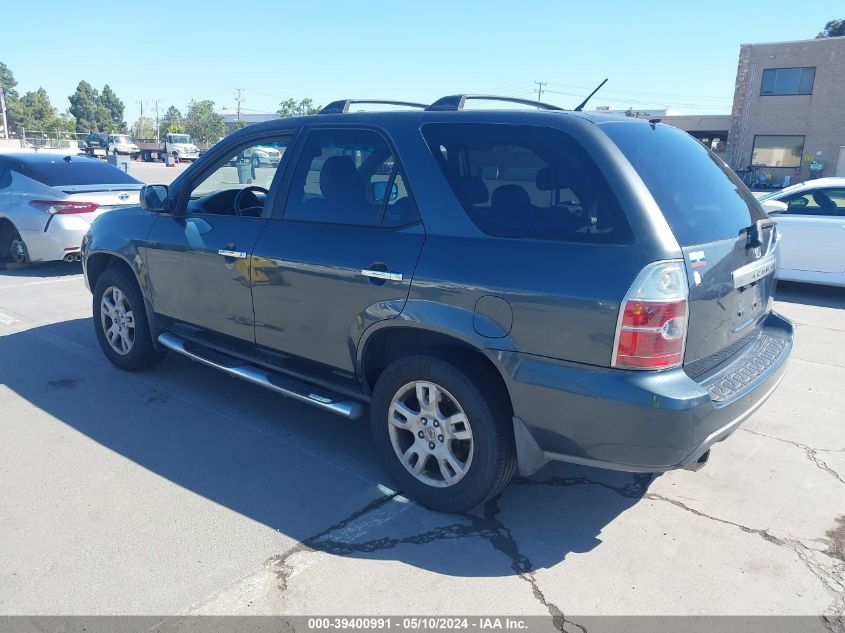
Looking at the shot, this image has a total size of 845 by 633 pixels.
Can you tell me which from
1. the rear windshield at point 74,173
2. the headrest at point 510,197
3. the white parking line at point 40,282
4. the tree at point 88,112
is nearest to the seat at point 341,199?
the headrest at point 510,197

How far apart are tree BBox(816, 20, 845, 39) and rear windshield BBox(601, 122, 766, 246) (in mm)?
88105

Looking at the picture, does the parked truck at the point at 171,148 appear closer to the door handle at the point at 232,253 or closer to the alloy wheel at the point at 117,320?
the alloy wheel at the point at 117,320

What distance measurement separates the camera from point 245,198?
480 centimetres

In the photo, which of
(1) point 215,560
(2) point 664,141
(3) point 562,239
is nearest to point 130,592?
(1) point 215,560

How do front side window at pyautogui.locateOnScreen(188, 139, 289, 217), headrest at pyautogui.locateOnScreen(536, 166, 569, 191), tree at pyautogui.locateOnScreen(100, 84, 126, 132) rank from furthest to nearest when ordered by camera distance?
1. tree at pyautogui.locateOnScreen(100, 84, 126, 132)
2. front side window at pyautogui.locateOnScreen(188, 139, 289, 217)
3. headrest at pyautogui.locateOnScreen(536, 166, 569, 191)

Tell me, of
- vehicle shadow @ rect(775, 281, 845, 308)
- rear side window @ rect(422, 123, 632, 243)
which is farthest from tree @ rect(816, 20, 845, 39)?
rear side window @ rect(422, 123, 632, 243)

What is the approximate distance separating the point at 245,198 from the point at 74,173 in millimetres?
6138

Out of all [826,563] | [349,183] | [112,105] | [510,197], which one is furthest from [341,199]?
[112,105]

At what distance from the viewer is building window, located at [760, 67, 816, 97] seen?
121ft

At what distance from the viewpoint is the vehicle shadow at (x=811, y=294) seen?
27.7 ft

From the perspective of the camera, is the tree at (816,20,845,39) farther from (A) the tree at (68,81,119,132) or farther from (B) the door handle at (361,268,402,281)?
(A) the tree at (68,81,119,132)

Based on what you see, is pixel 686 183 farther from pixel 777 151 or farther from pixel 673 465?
pixel 777 151

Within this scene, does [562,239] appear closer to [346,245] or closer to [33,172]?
[346,245]

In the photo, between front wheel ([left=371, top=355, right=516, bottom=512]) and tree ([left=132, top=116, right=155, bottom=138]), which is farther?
tree ([left=132, top=116, right=155, bottom=138])
